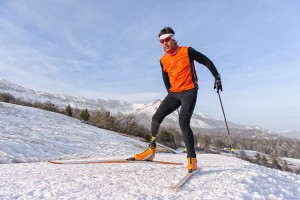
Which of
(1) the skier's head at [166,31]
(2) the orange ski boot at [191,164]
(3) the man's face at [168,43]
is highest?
(1) the skier's head at [166,31]

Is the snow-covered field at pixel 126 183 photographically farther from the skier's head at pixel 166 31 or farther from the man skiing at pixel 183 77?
the skier's head at pixel 166 31

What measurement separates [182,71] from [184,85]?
249mm

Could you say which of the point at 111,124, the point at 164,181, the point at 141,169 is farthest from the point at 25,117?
the point at 164,181

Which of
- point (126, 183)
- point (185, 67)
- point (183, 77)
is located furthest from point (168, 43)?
point (126, 183)

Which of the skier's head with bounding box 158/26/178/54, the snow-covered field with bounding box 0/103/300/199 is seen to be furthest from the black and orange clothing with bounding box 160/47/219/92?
the snow-covered field with bounding box 0/103/300/199

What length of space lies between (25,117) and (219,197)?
399 inches

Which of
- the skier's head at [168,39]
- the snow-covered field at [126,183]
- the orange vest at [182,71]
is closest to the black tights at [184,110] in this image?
the orange vest at [182,71]

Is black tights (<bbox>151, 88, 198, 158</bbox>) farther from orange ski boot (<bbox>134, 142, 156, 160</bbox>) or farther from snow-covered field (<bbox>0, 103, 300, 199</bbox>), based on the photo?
snow-covered field (<bbox>0, 103, 300, 199</bbox>)

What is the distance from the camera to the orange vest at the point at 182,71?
4.96m

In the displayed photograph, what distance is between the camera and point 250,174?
15.1 ft

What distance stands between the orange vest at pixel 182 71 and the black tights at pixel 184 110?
0.11m

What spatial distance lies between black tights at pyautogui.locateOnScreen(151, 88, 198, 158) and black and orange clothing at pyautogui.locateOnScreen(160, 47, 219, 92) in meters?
0.13

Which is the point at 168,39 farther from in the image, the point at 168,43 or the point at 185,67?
the point at 185,67

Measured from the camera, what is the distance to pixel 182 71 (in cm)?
501
